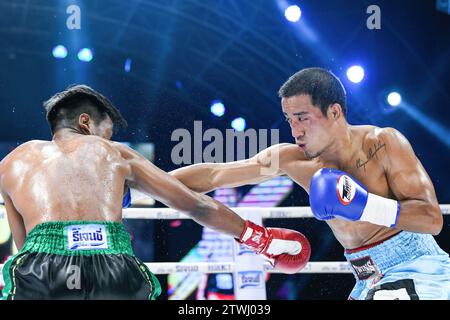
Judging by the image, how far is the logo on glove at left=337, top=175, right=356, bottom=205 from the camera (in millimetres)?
2389

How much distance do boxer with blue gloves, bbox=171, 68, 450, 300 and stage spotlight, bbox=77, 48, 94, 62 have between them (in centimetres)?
304

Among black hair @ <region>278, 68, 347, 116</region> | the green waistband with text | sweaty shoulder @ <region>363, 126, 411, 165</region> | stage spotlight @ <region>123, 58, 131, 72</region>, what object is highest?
stage spotlight @ <region>123, 58, 131, 72</region>

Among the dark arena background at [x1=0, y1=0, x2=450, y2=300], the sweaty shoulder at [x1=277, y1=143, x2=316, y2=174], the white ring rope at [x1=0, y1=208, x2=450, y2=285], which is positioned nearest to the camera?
the sweaty shoulder at [x1=277, y1=143, x2=316, y2=174]

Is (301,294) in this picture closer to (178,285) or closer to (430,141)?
(178,285)

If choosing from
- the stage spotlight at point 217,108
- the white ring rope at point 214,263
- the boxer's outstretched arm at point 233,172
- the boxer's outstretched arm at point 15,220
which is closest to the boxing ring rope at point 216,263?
the white ring rope at point 214,263

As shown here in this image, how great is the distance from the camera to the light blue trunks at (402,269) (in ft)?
7.80

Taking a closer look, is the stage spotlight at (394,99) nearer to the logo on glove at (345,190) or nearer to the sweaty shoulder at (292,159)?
the sweaty shoulder at (292,159)

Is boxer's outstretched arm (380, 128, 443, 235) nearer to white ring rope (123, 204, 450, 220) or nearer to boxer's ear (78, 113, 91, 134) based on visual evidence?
white ring rope (123, 204, 450, 220)

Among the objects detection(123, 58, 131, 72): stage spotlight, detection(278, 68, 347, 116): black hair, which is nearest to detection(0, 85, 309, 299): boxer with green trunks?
detection(278, 68, 347, 116): black hair

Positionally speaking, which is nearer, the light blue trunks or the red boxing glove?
the light blue trunks

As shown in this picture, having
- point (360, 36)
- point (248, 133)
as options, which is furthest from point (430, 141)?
point (248, 133)

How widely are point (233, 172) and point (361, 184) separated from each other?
2.01 ft

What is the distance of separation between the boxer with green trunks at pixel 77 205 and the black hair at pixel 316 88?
661 millimetres
